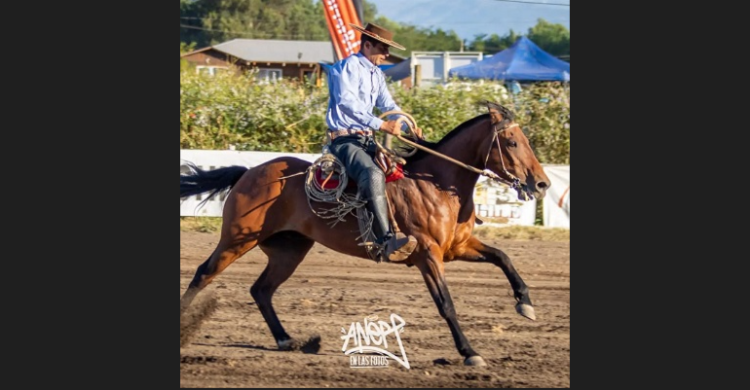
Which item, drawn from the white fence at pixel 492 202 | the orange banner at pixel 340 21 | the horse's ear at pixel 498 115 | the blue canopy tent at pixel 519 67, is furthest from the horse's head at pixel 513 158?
the blue canopy tent at pixel 519 67

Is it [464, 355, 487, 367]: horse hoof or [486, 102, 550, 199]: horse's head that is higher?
[486, 102, 550, 199]: horse's head

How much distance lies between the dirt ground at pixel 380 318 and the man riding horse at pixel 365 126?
3.56ft

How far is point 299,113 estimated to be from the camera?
15.3 m

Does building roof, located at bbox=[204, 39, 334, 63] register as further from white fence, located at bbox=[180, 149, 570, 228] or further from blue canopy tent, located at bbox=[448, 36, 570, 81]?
white fence, located at bbox=[180, 149, 570, 228]

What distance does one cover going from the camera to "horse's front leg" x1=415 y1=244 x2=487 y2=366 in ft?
24.9

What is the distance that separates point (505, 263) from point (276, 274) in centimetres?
205

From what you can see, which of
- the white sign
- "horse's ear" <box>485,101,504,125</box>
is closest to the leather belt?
"horse's ear" <box>485,101,504,125</box>

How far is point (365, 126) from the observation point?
7.88m

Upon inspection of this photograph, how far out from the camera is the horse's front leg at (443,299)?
760cm

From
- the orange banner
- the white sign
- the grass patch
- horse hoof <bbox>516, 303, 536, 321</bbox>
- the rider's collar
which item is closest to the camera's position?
the rider's collar

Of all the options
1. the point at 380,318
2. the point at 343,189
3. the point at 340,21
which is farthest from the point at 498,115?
the point at 340,21

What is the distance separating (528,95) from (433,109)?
1610mm

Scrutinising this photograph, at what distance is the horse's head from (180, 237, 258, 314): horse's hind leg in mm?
2246

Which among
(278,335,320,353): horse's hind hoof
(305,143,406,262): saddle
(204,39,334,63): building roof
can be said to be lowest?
(278,335,320,353): horse's hind hoof
